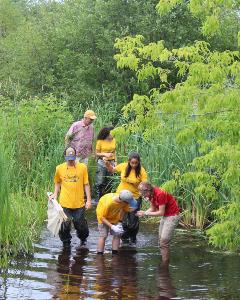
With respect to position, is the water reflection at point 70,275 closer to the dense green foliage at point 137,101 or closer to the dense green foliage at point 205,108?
the dense green foliage at point 137,101

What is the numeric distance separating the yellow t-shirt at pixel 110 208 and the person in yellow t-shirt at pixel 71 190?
69 cm

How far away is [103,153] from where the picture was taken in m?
16.3

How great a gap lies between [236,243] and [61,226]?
3.26 metres

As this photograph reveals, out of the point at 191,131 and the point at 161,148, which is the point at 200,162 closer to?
the point at 191,131

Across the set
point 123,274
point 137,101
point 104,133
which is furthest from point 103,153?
point 123,274

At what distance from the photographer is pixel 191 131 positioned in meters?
10.4

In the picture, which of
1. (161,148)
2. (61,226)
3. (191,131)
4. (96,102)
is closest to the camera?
(191,131)

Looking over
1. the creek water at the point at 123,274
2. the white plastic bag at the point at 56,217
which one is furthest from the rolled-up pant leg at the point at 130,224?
the white plastic bag at the point at 56,217

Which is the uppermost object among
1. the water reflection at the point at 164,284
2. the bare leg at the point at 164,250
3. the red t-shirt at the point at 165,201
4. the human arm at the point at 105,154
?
the human arm at the point at 105,154

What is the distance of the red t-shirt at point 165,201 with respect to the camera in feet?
39.4

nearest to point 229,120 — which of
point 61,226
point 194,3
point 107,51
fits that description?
point 194,3

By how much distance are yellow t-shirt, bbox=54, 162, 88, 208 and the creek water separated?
2.66 ft

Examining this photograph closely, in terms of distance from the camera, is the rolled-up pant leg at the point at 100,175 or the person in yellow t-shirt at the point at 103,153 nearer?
the person in yellow t-shirt at the point at 103,153

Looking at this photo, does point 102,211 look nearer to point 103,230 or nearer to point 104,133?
point 103,230
